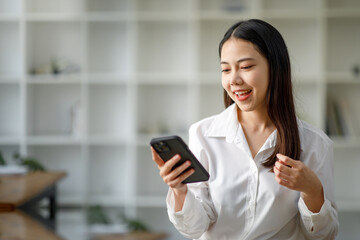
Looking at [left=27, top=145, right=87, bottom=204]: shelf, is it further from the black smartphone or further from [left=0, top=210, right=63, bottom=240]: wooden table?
the black smartphone

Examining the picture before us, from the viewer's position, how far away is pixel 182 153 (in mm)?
1281

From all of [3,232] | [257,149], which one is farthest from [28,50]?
[257,149]

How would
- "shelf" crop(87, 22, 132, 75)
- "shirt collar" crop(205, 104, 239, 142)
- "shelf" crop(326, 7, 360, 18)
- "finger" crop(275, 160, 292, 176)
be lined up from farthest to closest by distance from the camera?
"shelf" crop(87, 22, 132, 75) < "shelf" crop(326, 7, 360, 18) < "shirt collar" crop(205, 104, 239, 142) < "finger" crop(275, 160, 292, 176)

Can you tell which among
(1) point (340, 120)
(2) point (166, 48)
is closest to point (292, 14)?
(1) point (340, 120)

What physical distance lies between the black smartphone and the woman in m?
0.03

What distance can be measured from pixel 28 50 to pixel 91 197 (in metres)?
1.33

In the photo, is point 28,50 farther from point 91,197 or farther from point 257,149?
point 257,149

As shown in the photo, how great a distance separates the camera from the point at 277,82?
137cm

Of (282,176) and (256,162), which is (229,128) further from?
(282,176)

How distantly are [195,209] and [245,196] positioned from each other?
0.47 ft

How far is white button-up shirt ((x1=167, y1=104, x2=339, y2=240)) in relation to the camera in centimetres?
136

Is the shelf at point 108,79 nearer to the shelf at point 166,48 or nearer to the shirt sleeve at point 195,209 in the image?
the shelf at point 166,48

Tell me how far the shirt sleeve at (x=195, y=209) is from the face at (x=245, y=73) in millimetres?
171

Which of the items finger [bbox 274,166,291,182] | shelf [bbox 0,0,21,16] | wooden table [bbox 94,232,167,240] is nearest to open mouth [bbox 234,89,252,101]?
finger [bbox 274,166,291,182]
